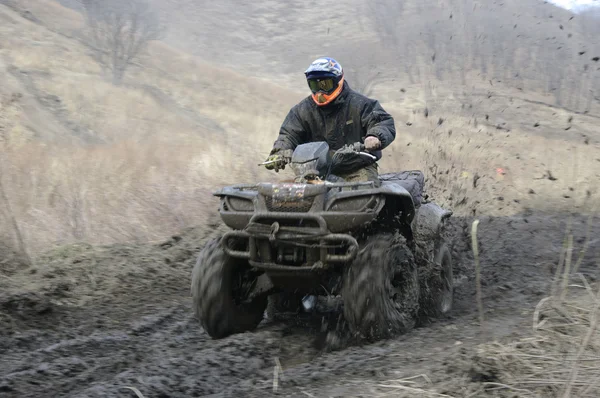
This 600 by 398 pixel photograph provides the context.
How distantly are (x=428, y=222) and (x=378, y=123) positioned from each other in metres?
1.00

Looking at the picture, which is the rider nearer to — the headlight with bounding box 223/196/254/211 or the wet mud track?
the headlight with bounding box 223/196/254/211

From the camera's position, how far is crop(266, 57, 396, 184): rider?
5906 mm

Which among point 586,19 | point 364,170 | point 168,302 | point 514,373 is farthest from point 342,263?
point 586,19

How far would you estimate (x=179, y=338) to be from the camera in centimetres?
560

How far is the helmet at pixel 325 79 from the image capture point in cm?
588

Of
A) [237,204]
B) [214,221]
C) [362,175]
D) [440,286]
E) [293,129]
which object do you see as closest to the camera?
[237,204]

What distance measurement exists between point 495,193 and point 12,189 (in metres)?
10.2

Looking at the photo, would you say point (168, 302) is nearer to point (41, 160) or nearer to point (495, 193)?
point (41, 160)

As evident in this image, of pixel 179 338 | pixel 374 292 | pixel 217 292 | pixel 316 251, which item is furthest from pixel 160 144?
pixel 374 292

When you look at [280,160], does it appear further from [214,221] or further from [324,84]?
[214,221]

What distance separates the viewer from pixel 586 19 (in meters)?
40.2

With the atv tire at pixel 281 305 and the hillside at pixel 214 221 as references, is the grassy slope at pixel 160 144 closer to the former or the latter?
the hillside at pixel 214 221

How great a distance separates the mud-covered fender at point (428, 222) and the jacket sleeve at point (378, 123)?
0.71 metres

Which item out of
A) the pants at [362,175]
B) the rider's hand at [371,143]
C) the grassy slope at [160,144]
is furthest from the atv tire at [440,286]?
the grassy slope at [160,144]
